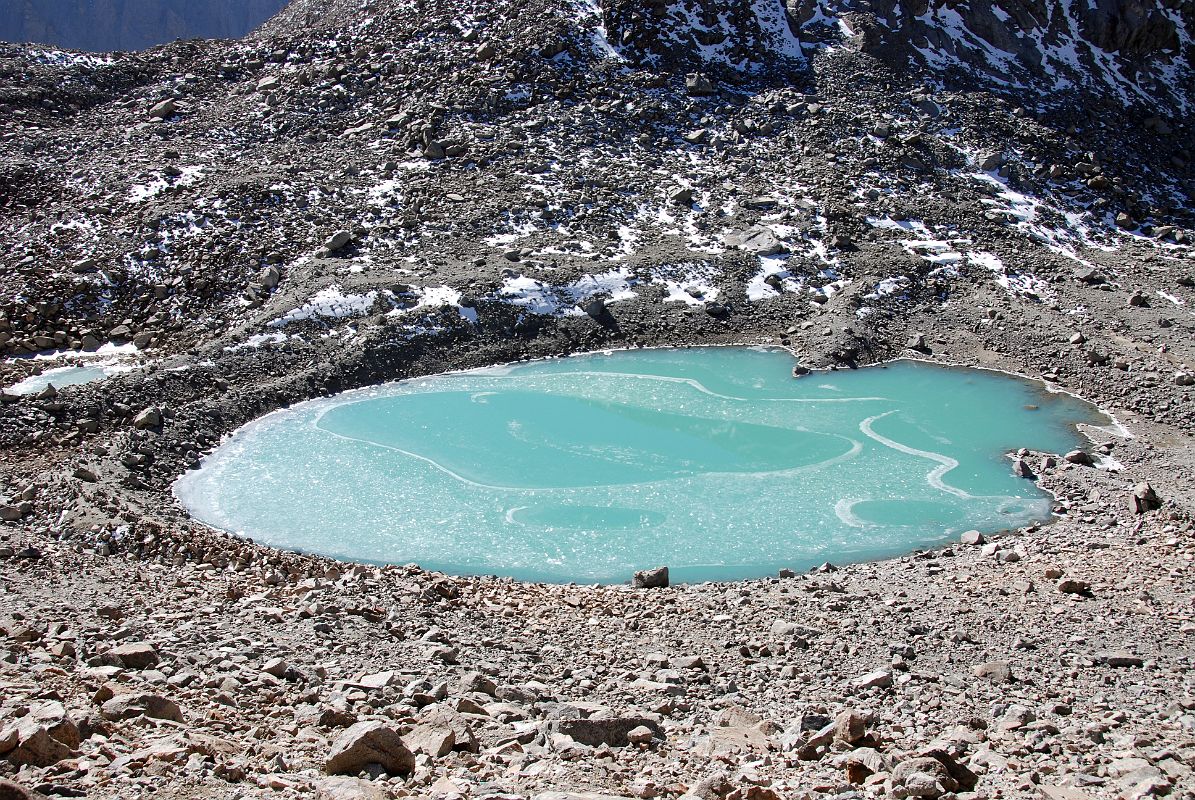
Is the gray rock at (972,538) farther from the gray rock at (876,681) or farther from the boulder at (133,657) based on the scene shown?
the boulder at (133,657)

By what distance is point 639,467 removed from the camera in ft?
84.8

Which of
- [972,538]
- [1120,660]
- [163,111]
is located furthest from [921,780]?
[163,111]

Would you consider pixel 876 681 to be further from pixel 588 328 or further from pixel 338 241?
pixel 338 241

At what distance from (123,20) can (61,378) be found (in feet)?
266

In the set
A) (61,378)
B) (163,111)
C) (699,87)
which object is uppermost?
(163,111)

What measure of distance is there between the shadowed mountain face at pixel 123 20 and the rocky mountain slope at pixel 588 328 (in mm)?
45877

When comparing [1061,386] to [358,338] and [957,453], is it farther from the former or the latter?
[358,338]

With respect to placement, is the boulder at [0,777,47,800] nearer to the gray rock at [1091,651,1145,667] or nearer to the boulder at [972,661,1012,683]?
the boulder at [972,661,1012,683]

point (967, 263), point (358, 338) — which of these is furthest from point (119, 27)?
point (967, 263)

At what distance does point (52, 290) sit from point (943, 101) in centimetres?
3878

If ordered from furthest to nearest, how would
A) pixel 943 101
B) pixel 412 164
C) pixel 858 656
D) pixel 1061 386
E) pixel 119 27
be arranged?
pixel 119 27 < pixel 943 101 < pixel 412 164 < pixel 1061 386 < pixel 858 656

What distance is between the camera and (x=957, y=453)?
2677 centimetres

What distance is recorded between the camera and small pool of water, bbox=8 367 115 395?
29.4 meters

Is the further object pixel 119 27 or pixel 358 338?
pixel 119 27
